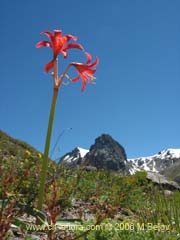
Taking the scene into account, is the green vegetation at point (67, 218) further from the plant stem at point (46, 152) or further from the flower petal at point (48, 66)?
the flower petal at point (48, 66)

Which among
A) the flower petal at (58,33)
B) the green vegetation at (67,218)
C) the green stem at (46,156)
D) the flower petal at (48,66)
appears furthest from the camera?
the flower petal at (48,66)

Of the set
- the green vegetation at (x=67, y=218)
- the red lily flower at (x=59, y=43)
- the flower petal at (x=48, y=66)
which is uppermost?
the red lily flower at (x=59, y=43)

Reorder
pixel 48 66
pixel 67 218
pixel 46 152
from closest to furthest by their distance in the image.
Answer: pixel 46 152, pixel 48 66, pixel 67 218

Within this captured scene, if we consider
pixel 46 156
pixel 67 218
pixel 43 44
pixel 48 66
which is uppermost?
pixel 43 44

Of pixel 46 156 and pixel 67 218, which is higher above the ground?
pixel 46 156

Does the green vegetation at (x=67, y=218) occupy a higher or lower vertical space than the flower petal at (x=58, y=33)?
lower

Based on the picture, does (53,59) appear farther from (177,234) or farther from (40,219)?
(177,234)

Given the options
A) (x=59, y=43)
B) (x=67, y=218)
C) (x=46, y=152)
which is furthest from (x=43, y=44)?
(x=67, y=218)

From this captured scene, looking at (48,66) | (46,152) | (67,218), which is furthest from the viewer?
(67,218)

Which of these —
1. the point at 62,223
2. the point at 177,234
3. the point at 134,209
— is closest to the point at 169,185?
the point at 134,209

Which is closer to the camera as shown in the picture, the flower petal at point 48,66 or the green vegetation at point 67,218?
the green vegetation at point 67,218

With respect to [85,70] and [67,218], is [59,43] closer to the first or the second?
[85,70]

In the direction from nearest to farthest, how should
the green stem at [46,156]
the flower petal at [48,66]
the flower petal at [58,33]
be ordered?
the green stem at [46,156], the flower petal at [58,33], the flower petal at [48,66]

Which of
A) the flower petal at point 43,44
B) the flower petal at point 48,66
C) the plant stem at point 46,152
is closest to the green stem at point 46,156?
the plant stem at point 46,152
